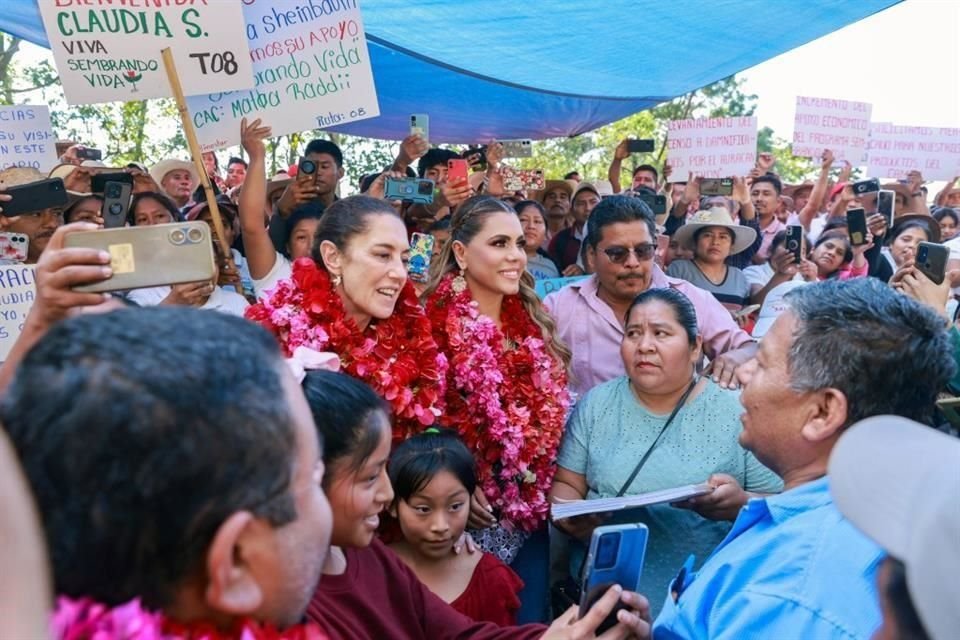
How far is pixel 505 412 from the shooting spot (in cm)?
315

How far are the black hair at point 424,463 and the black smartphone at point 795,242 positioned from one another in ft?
11.3

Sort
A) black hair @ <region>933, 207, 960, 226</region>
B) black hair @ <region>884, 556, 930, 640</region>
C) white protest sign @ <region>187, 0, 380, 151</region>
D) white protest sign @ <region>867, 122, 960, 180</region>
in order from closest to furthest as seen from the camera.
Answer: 1. black hair @ <region>884, 556, 930, 640</region>
2. white protest sign @ <region>187, 0, 380, 151</region>
3. black hair @ <region>933, 207, 960, 226</region>
4. white protest sign @ <region>867, 122, 960, 180</region>

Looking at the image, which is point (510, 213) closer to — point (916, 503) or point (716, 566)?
point (716, 566)

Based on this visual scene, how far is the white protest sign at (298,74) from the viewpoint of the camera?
4398 mm

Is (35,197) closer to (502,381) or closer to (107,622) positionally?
(502,381)

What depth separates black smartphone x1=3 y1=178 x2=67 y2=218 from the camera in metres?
3.82

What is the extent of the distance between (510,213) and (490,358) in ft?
2.45

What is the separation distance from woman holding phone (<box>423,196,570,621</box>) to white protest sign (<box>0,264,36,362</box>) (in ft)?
6.02

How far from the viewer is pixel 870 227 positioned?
6805mm

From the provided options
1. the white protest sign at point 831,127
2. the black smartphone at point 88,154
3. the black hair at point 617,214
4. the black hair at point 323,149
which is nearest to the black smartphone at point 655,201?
the white protest sign at point 831,127

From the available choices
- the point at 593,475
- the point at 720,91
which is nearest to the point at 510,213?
the point at 593,475

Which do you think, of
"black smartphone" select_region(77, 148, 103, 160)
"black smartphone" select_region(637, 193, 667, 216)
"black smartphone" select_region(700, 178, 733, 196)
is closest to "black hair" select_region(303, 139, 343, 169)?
"black smartphone" select_region(77, 148, 103, 160)

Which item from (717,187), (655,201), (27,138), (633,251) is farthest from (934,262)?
(27,138)

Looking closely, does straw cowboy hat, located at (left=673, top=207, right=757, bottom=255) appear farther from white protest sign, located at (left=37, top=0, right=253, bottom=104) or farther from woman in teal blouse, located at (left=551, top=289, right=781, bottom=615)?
white protest sign, located at (left=37, top=0, right=253, bottom=104)
